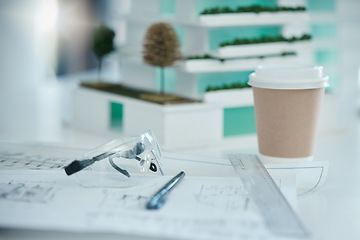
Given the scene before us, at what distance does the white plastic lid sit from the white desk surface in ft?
0.79

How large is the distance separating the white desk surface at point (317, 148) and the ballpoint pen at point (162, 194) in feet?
0.31

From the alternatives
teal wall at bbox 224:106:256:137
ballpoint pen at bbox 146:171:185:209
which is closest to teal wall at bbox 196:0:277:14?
teal wall at bbox 224:106:256:137

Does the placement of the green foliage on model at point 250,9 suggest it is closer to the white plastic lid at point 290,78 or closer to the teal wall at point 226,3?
the teal wall at point 226,3

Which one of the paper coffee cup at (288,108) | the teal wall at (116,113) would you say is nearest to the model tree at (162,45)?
the teal wall at (116,113)

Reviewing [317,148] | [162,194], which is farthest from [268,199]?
[317,148]

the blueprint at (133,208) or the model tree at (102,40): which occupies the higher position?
the model tree at (102,40)

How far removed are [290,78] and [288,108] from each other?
0.07 metres

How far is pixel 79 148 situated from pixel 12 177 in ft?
1.11

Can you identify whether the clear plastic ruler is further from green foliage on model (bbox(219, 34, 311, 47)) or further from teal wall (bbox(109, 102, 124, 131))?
teal wall (bbox(109, 102, 124, 131))

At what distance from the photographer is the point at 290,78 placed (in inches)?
56.8

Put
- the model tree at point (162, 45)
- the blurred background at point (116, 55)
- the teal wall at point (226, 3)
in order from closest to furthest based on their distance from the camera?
the model tree at point (162, 45)
the teal wall at point (226, 3)
the blurred background at point (116, 55)

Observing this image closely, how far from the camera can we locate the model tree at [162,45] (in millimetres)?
1947

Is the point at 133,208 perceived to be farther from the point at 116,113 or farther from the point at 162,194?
the point at 116,113

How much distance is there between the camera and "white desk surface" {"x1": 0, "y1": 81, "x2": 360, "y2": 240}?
1070 mm
